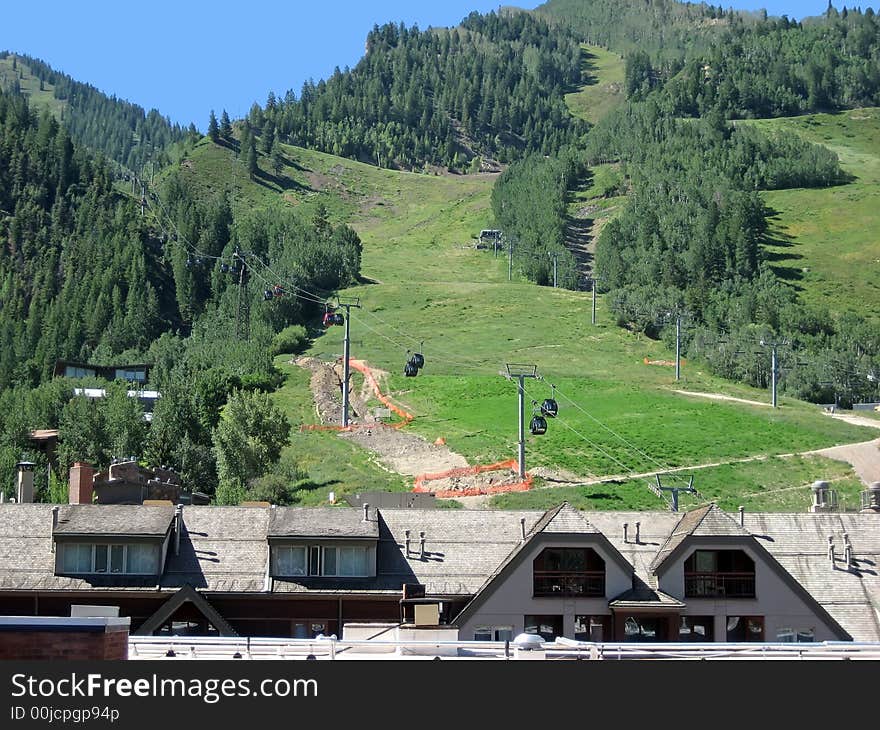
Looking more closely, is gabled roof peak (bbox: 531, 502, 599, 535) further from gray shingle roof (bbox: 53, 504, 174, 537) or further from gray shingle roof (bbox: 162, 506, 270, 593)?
gray shingle roof (bbox: 53, 504, 174, 537)

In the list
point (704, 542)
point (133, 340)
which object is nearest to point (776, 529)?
point (704, 542)

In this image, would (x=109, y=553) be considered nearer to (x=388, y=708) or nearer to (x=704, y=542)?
(x=704, y=542)

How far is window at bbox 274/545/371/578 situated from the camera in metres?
48.0

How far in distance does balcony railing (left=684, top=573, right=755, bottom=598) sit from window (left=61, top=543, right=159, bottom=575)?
52.3ft

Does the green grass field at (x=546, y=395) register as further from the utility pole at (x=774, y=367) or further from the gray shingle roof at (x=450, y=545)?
the gray shingle roof at (x=450, y=545)

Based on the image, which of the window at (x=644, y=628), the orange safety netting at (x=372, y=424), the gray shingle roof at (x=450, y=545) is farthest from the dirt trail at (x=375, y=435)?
the window at (x=644, y=628)

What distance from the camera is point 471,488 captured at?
103062mm

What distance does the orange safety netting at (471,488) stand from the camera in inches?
4011

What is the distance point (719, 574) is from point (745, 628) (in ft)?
5.86

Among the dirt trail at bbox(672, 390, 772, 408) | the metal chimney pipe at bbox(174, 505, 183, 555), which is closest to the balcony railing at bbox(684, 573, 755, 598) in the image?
the metal chimney pipe at bbox(174, 505, 183, 555)

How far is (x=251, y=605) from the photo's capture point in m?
47.2

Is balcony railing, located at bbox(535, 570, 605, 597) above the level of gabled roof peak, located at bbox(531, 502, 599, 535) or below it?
below

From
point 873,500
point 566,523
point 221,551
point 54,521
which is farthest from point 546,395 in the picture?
point 566,523

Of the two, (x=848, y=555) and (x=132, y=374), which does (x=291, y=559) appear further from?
(x=132, y=374)
